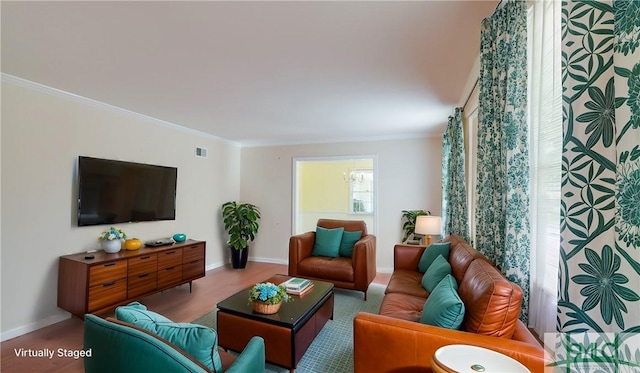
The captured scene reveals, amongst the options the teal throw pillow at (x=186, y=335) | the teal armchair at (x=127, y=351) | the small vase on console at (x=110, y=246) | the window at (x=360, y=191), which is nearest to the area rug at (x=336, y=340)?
the teal throw pillow at (x=186, y=335)

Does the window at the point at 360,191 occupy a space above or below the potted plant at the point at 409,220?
above

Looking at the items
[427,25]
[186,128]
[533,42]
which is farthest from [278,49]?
[186,128]

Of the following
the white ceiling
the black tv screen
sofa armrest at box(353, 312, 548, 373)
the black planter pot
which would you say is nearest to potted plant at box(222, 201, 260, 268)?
the black planter pot

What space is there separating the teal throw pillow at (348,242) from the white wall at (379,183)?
1.05 m

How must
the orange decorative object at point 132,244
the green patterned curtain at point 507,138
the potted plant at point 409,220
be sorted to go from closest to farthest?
the green patterned curtain at point 507,138 → the orange decorative object at point 132,244 → the potted plant at point 409,220

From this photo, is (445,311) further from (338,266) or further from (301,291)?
(338,266)

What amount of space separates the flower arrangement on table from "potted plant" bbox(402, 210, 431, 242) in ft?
13.9

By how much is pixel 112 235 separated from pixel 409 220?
4.35m

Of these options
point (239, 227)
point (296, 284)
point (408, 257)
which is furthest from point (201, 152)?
point (408, 257)

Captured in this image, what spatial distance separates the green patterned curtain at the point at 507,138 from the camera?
145 centimetres

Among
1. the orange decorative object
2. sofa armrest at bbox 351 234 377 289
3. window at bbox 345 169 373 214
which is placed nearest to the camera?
the orange decorative object

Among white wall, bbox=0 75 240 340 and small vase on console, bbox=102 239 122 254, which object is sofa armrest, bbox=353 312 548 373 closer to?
small vase on console, bbox=102 239 122 254

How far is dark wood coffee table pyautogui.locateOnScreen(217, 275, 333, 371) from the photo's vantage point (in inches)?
78.2

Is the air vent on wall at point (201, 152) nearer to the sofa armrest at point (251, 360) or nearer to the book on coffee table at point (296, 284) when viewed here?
the book on coffee table at point (296, 284)
